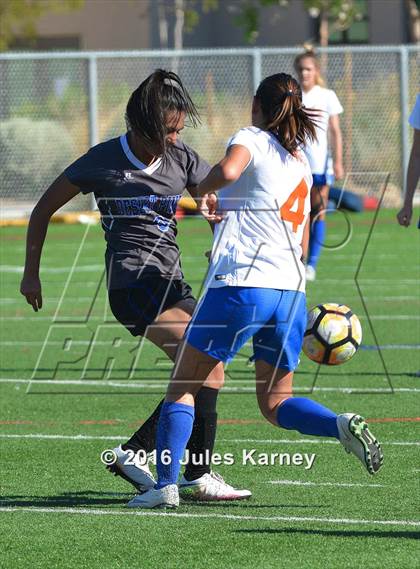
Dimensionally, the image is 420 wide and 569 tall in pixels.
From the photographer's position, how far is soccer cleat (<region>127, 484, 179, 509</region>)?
20.2 feet

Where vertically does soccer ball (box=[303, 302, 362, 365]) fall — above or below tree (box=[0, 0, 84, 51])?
above

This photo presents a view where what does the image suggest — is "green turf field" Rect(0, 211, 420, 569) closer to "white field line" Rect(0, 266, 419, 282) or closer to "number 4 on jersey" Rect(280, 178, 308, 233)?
"white field line" Rect(0, 266, 419, 282)

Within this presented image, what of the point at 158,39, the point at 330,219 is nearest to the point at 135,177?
the point at 330,219

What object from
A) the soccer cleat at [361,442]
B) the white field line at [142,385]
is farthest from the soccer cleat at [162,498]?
the white field line at [142,385]

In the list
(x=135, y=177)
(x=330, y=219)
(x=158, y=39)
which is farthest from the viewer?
(x=158, y=39)

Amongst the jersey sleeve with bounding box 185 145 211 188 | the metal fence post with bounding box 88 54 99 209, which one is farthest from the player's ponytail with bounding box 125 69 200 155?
the metal fence post with bounding box 88 54 99 209

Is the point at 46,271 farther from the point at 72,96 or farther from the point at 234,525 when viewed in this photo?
the point at 234,525

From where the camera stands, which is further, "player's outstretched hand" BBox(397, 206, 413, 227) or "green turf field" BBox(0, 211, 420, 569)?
"player's outstretched hand" BBox(397, 206, 413, 227)

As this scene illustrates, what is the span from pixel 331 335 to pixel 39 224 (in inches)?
69.8

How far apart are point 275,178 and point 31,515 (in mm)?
1905

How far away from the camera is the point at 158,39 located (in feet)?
130

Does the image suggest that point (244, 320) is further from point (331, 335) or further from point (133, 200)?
point (331, 335)

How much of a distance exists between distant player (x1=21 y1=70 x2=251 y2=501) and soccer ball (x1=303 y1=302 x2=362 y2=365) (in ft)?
3.15

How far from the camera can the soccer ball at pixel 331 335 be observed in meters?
7.37
